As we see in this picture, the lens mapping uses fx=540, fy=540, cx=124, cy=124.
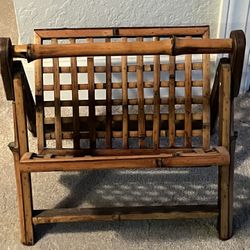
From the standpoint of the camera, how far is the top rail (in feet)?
4.11

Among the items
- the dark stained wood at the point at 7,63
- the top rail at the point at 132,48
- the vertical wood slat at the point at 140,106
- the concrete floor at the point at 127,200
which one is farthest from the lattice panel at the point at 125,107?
the top rail at the point at 132,48

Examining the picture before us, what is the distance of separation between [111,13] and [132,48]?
662mm

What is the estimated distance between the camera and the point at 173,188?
5.49 ft

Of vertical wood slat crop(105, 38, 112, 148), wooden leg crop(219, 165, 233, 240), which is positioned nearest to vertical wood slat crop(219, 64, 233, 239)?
wooden leg crop(219, 165, 233, 240)

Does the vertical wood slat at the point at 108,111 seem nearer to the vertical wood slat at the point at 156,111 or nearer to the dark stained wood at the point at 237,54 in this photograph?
the vertical wood slat at the point at 156,111

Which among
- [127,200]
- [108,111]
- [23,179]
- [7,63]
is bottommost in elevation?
[127,200]

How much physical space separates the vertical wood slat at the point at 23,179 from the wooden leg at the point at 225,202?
1.69 ft

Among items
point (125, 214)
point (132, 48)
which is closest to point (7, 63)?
point (132, 48)

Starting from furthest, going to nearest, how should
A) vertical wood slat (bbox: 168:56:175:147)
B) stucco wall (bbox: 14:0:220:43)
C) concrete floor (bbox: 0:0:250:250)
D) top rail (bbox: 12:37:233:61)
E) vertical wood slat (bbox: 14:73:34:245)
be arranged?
stucco wall (bbox: 14:0:220:43)
vertical wood slat (bbox: 168:56:175:147)
concrete floor (bbox: 0:0:250:250)
vertical wood slat (bbox: 14:73:34:245)
top rail (bbox: 12:37:233:61)

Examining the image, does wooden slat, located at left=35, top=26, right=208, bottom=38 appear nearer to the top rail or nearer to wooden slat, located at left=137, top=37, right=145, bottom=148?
wooden slat, located at left=137, top=37, right=145, bottom=148

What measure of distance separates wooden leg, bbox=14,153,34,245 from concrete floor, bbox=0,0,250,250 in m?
0.03

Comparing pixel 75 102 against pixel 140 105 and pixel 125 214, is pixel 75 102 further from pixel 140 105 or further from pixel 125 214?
pixel 125 214

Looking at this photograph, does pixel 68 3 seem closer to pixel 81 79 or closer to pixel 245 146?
pixel 81 79

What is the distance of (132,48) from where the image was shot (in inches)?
49.5
